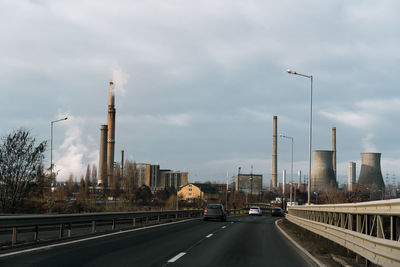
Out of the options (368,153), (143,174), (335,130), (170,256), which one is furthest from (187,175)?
(170,256)

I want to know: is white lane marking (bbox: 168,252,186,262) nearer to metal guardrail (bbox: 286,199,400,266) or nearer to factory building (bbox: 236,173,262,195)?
metal guardrail (bbox: 286,199,400,266)

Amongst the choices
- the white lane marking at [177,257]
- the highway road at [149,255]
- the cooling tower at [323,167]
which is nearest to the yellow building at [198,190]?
the cooling tower at [323,167]

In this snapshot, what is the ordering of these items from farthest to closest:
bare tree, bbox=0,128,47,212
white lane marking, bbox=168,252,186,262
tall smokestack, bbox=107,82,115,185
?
tall smokestack, bbox=107,82,115,185 → bare tree, bbox=0,128,47,212 → white lane marking, bbox=168,252,186,262

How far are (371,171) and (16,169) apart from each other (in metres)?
90.6

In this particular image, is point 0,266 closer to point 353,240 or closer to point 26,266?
point 26,266

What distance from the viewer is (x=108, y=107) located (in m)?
98.1

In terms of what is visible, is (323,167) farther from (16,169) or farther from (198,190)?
(16,169)

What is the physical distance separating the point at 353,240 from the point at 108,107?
91.1 m

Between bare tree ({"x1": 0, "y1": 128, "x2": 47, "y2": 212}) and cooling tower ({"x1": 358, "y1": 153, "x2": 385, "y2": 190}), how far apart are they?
86.4 meters

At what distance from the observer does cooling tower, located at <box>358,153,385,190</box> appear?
104875 mm

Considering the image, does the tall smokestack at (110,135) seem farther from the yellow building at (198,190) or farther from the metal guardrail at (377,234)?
the metal guardrail at (377,234)

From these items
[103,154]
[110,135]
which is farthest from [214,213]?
[103,154]

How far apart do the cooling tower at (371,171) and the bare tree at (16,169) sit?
86445mm

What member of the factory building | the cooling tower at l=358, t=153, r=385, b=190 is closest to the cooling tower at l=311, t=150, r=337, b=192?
the cooling tower at l=358, t=153, r=385, b=190
